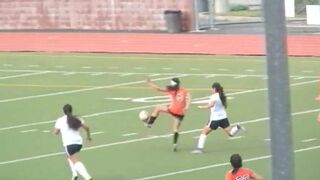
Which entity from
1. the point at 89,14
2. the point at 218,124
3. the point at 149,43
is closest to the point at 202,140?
the point at 218,124

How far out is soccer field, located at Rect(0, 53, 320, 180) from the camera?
15.7 metres

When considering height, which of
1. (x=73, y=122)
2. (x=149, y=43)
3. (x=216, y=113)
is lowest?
(x=149, y=43)

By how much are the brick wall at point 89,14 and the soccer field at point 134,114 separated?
450 cm

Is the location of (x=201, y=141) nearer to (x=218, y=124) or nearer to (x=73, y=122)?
(x=218, y=124)

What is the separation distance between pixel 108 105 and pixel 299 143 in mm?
6498

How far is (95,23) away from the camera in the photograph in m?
37.8

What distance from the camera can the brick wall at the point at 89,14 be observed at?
3678 centimetres

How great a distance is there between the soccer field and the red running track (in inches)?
27.9

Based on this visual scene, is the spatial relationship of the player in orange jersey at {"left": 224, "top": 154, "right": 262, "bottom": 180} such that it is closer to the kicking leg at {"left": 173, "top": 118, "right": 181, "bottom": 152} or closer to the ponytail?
the ponytail

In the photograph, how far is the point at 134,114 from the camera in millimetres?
20875

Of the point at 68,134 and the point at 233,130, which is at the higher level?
the point at 68,134

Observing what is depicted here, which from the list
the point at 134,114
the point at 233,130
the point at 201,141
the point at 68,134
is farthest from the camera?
the point at 134,114

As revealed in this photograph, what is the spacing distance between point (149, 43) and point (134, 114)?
12638 millimetres

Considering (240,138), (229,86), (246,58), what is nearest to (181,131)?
(240,138)
